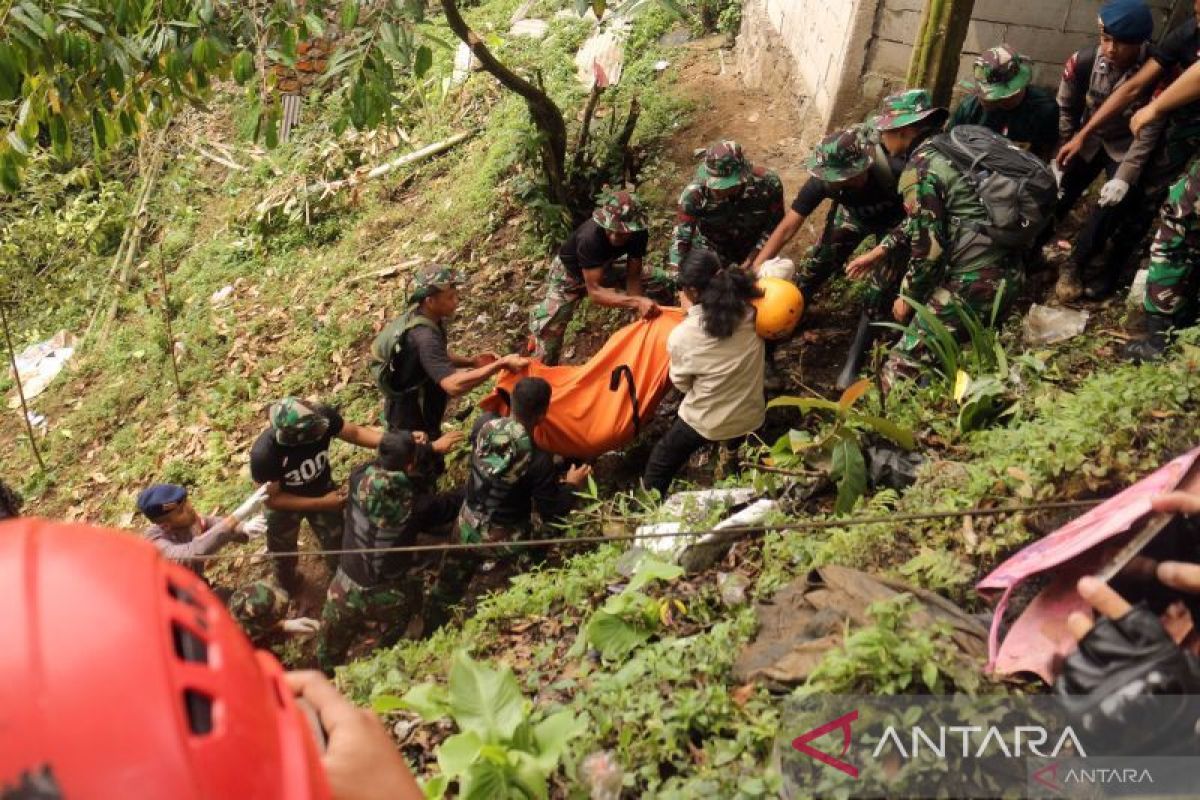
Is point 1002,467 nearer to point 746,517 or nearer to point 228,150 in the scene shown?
point 746,517

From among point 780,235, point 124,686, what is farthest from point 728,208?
point 124,686

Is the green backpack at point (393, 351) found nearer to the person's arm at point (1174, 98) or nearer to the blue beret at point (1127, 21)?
the person's arm at point (1174, 98)

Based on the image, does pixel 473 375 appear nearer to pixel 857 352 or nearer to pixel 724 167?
pixel 724 167

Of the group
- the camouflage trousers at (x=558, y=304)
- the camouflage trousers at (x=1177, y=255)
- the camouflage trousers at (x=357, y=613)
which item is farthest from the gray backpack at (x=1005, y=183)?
the camouflage trousers at (x=357, y=613)

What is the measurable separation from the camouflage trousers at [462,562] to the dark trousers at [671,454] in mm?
797

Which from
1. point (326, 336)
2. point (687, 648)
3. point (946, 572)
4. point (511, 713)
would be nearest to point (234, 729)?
point (511, 713)

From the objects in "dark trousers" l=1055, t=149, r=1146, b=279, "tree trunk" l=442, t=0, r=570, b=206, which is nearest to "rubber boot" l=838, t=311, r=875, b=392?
"dark trousers" l=1055, t=149, r=1146, b=279

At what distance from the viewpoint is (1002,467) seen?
3.64 metres

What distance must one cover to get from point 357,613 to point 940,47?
474 centimetres

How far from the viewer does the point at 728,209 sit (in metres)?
5.43

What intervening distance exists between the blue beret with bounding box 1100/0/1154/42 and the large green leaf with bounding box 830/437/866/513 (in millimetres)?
2849

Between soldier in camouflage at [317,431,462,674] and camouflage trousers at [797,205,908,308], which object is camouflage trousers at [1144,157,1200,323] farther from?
soldier in camouflage at [317,431,462,674]

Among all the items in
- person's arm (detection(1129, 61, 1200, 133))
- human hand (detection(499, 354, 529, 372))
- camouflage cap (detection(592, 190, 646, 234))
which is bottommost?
human hand (detection(499, 354, 529, 372))

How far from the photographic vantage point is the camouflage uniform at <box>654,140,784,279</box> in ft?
17.3
